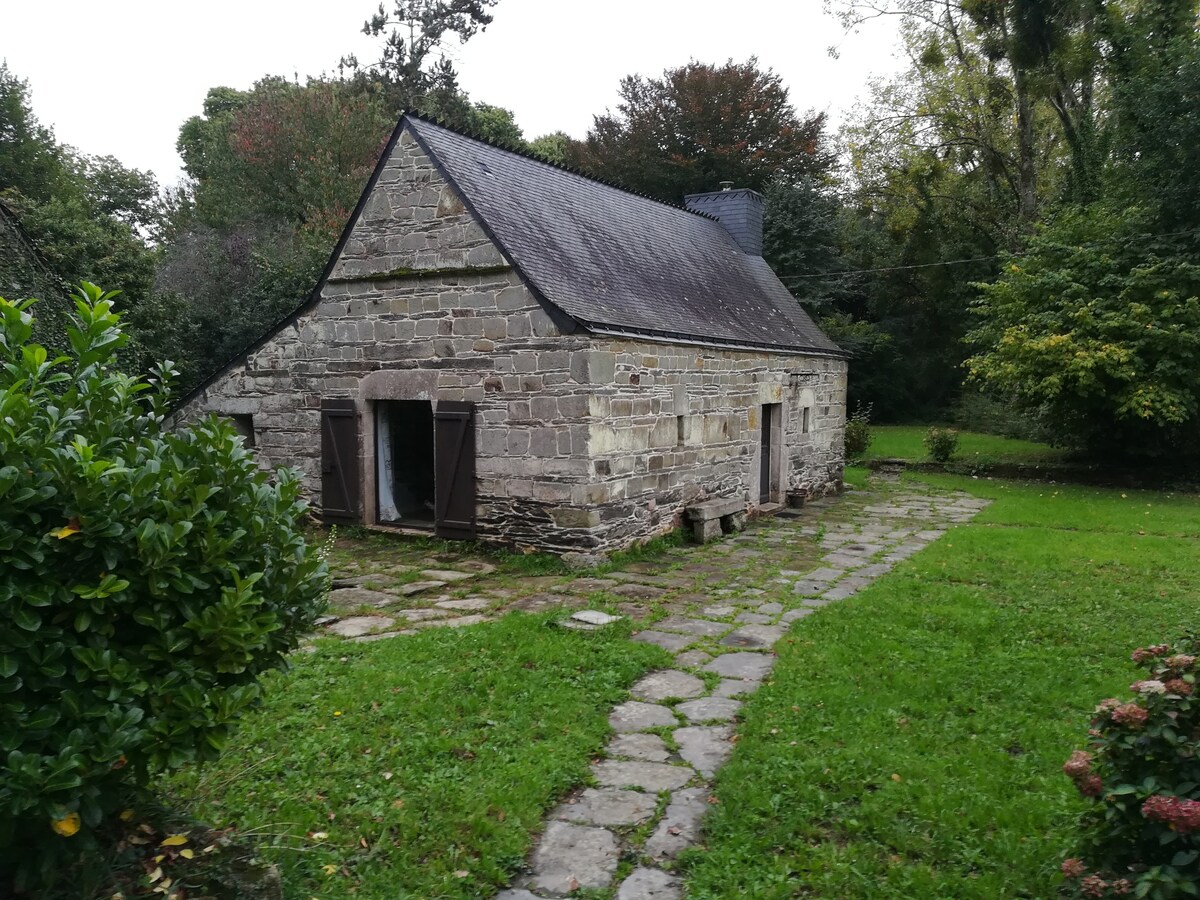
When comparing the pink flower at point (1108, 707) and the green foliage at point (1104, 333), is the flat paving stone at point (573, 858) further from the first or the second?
the green foliage at point (1104, 333)

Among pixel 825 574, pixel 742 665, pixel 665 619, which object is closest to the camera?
pixel 742 665

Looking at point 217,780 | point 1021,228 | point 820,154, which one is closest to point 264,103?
point 820,154

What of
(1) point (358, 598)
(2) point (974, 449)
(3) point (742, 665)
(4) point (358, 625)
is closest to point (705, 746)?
(3) point (742, 665)

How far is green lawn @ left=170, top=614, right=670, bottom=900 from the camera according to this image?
344cm

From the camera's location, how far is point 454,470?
9953mm

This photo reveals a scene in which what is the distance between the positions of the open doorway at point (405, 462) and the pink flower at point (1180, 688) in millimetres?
9074

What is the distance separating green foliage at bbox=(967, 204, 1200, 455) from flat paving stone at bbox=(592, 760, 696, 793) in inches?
536

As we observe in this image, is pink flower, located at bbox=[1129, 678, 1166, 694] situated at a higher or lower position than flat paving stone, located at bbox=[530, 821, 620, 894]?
higher

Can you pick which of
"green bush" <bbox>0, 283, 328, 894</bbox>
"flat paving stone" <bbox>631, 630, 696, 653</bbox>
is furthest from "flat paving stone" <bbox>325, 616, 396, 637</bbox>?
"green bush" <bbox>0, 283, 328, 894</bbox>

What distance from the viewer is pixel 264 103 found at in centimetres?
2528

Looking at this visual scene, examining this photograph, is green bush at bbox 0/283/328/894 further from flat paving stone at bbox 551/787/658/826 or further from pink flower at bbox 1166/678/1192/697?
pink flower at bbox 1166/678/1192/697

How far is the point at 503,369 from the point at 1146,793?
786 centimetres

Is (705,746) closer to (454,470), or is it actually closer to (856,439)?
(454,470)

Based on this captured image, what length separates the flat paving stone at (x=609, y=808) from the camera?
3.88 metres
